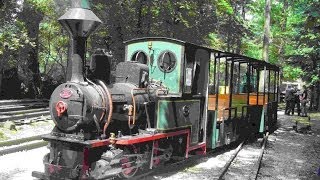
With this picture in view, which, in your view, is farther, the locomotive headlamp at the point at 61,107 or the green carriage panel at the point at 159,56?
the green carriage panel at the point at 159,56

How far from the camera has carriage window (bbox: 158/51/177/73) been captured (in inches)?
342

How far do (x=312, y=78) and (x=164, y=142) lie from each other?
20.9 metres

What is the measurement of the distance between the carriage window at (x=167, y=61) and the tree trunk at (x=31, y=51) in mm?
14122

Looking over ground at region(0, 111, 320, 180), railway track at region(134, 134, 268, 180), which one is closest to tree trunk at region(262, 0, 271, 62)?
ground at region(0, 111, 320, 180)

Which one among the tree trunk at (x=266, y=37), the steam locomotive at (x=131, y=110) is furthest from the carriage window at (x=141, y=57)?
the tree trunk at (x=266, y=37)

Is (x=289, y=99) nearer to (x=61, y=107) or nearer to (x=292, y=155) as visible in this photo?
(x=292, y=155)

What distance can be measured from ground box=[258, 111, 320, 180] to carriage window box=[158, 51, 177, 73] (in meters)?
3.21

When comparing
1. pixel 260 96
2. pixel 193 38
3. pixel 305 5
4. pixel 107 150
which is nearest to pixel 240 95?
pixel 260 96

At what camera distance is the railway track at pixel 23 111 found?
14.0 m

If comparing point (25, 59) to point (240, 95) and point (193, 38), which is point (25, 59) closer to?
point (193, 38)

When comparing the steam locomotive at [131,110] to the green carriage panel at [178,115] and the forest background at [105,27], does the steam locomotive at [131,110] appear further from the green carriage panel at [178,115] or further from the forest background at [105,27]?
the forest background at [105,27]

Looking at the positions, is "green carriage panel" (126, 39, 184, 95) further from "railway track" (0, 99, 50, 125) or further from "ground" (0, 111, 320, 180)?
"railway track" (0, 99, 50, 125)

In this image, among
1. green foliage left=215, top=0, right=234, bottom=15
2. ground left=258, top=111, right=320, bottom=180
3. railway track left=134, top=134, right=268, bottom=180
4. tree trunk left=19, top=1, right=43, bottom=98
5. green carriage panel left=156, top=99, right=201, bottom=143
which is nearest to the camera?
green carriage panel left=156, top=99, right=201, bottom=143

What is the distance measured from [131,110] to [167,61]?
5.96 feet
